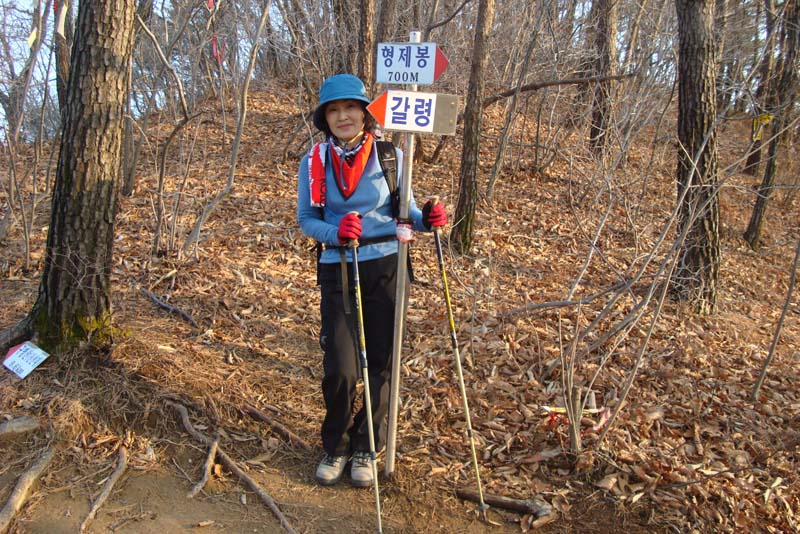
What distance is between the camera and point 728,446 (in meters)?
3.68

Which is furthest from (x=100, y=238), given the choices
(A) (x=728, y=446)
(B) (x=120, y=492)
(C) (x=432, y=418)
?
(A) (x=728, y=446)

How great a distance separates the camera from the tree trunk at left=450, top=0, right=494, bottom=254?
6930 millimetres

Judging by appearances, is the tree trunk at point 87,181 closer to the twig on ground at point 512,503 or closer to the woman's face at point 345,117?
the woman's face at point 345,117

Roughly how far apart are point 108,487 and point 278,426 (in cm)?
107

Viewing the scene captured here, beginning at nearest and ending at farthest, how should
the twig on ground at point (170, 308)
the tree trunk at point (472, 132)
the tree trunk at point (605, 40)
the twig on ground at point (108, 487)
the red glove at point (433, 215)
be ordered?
1. the twig on ground at point (108, 487)
2. the red glove at point (433, 215)
3. the twig on ground at point (170, 308)
4. the tree trunk at point (472, 132)
5. the tree trunk at point (605, 40)

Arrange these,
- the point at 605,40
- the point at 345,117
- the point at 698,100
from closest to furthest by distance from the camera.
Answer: the point at 345,117 → the point at 698,100 → the point at 605,40

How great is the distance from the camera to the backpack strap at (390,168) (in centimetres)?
317

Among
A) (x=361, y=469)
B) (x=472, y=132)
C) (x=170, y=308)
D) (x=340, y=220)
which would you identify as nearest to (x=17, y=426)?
(x=170, y=308)

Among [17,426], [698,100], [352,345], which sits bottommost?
[17,426]

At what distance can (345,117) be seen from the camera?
10.2ft

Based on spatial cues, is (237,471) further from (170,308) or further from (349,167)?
(170,308)

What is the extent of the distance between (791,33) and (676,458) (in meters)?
9.32

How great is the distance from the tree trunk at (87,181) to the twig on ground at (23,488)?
79cm

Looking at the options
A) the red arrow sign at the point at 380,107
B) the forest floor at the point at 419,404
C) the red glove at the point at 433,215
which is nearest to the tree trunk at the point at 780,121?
the forest floor at the point at 419,404
